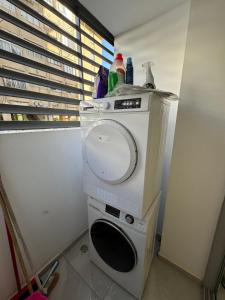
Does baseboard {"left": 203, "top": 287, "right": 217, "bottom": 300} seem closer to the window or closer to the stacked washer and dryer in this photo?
the stacked washer and dryer

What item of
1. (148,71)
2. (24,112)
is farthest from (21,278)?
(148,71)

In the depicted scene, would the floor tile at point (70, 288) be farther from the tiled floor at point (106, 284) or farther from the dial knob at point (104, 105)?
the dial knob at point (104, 105)

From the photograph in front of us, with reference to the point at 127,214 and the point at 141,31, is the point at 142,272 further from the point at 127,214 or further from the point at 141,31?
the point at 141,31

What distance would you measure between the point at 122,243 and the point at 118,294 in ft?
1.73

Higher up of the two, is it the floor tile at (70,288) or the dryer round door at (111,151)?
the dryer round door at (111,151)

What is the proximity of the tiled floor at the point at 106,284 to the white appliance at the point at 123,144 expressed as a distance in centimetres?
83

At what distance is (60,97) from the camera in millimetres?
1293

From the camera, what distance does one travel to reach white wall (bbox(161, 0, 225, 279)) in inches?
35.9

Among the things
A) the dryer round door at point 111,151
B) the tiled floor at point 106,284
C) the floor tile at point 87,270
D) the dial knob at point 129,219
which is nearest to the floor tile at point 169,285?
the tiled floor at point 106,284

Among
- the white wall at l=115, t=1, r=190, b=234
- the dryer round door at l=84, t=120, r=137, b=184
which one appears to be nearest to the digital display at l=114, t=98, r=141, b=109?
the dryer round door at l=84, t=120, r=137, b=184

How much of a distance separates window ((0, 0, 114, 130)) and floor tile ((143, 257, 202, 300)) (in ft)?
5.57

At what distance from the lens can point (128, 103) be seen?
77 centimetres

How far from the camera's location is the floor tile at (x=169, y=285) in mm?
1132

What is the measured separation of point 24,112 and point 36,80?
11.1 inches
